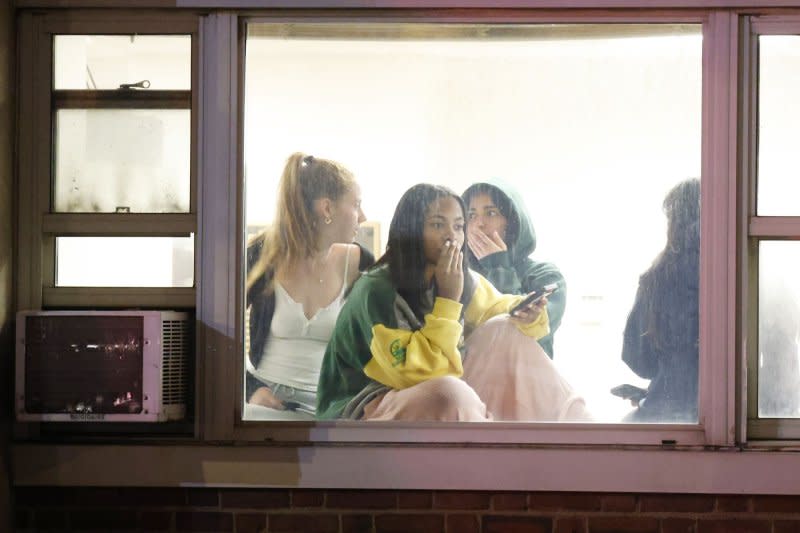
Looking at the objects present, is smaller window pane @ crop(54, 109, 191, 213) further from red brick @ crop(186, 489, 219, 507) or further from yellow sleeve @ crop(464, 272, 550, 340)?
yellow sleeve @ crop(464, 272, 550, 340)

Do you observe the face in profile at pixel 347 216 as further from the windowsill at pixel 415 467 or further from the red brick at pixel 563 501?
the red brick at pixel 563 501

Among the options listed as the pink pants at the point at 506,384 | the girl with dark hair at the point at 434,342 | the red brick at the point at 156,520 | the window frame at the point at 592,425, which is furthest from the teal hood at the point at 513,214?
the red brick at the point at 156,520

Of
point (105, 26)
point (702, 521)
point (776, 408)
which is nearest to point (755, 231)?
point (776, 408)

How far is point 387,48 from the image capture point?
13.4 ft

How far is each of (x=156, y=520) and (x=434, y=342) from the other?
1455 mm

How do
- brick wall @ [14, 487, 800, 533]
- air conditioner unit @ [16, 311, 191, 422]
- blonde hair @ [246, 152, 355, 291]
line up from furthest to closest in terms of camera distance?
blonde hair @ [246, 152, 355, 291], brick wall @ [14, 487, 800, 533], air conditioner unit @ [16, 311, 191, 422]

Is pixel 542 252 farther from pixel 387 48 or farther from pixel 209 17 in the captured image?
pixel 209 17

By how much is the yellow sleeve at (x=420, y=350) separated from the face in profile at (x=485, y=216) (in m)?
0.35

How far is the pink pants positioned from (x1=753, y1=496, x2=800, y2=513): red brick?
0.80 m

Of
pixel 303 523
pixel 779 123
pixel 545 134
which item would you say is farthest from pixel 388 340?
pixel 779 123

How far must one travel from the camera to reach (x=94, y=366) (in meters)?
3.89

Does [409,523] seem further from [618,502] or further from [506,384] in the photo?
[618,502]

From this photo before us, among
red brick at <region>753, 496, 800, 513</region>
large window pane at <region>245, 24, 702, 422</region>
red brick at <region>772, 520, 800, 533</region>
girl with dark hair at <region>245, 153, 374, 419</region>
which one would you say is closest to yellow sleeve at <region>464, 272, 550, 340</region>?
large window pane at <region>245, 24, 702, 422</region>

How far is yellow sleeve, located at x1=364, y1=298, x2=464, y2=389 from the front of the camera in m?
4.03
